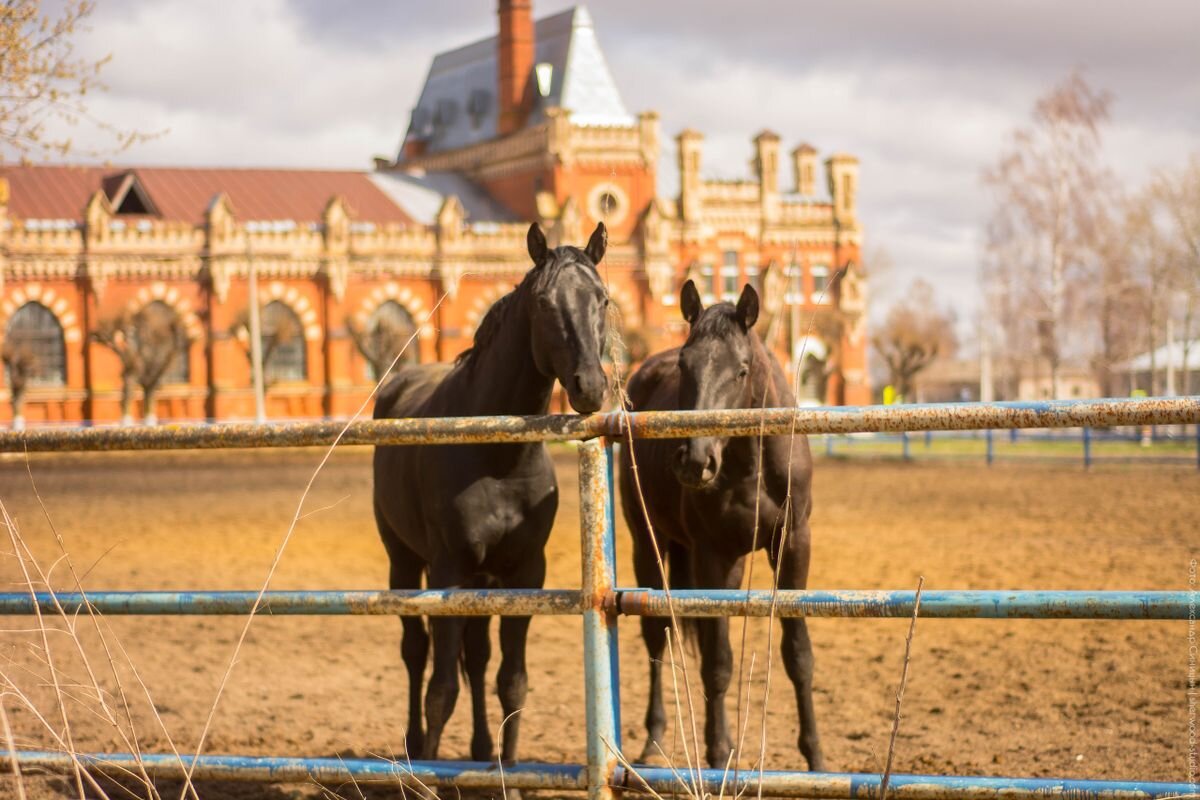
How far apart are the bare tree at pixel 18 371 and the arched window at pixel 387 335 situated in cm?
1064

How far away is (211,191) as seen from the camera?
48.3 metres

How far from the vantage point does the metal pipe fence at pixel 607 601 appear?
3.02 meters

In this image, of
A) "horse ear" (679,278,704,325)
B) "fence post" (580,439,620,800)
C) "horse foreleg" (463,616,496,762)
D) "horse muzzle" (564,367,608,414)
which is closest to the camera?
"fence post" (580,439,620,800)

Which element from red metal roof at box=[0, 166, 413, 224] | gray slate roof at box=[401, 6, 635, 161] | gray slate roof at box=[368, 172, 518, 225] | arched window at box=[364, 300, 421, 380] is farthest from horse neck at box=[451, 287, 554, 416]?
gray slate roof at box=[401, 6, 635, 161]

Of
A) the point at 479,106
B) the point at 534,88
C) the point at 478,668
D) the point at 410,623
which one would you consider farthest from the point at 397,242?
the point at 478,668

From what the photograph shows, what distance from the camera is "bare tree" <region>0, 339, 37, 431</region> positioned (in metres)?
39.9

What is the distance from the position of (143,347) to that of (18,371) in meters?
3.84

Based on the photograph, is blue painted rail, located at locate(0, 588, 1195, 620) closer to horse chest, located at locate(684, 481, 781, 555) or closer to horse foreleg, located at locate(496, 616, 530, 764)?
horse foreleg, located at locate(496, 616, 530, 764)

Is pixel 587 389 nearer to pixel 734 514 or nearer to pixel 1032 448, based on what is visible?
pixel 734 514

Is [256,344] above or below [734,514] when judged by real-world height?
above

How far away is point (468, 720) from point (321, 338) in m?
40.0

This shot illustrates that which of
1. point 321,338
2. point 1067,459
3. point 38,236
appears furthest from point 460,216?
point 1067,459

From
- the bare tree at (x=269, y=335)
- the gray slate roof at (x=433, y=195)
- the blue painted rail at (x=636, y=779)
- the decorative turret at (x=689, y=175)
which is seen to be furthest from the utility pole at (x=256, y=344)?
the blue painted rail at (x=636, y=779)

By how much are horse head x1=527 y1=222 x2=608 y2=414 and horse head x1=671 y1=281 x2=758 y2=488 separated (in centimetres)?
57
